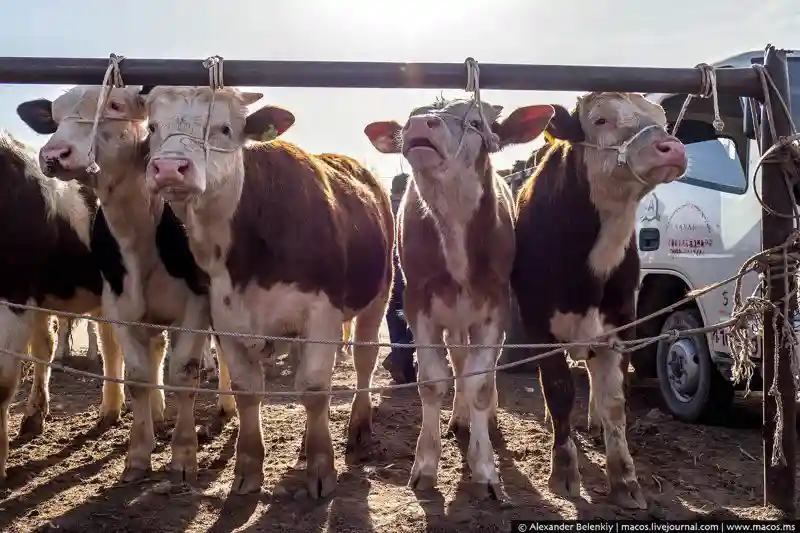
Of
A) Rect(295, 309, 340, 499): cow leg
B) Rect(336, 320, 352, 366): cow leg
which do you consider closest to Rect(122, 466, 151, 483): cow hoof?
Rect(295, 309, 340, 499): cow leg

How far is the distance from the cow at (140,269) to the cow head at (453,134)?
4.79 feet

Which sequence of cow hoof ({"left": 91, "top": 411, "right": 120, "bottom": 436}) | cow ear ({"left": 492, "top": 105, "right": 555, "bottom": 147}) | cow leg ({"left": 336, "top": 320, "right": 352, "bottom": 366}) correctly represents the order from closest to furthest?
cow ear ({"left": 492, "top": 105, "right": 555, "bottom": 147}) → cow hoof ({"left": 91, "top": 411, "right": 120, "bottom": 436}) → cow leg ({"left": 336, "top": 320, "right": 352, "bottom": 366})

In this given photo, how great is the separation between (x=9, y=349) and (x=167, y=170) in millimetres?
1893

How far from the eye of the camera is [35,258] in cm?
512

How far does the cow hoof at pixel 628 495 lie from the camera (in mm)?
4391

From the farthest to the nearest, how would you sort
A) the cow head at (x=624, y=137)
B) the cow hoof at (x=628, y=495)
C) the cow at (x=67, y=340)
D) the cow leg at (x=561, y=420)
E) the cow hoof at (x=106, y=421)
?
the cow at (x=67, y=340)
the cow hoof at (x=106, y=421)
the cow leg at (x=561, y=420)
the cow hoof at (x=628, y=495)
the cow head at (x=624, y=137)

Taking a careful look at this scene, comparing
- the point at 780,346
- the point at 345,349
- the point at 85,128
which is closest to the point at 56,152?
the point at 85,128

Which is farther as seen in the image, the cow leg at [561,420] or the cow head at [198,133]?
the cow leg at [561,420]

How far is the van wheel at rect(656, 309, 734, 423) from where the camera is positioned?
632 centimetres

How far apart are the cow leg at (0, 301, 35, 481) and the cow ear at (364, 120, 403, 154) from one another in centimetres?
246

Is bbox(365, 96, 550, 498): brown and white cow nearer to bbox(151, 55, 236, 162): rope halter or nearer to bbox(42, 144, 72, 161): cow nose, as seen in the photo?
bbox(151, 55, 236, 162): rope halter

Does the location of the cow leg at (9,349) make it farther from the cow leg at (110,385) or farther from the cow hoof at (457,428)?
the cow hoof at (457,428)

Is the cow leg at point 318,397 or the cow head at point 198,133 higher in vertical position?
the cow head at point 198,133

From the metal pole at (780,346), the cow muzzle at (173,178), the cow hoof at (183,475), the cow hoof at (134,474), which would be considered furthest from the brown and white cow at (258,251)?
the metal pole at (780,346)
